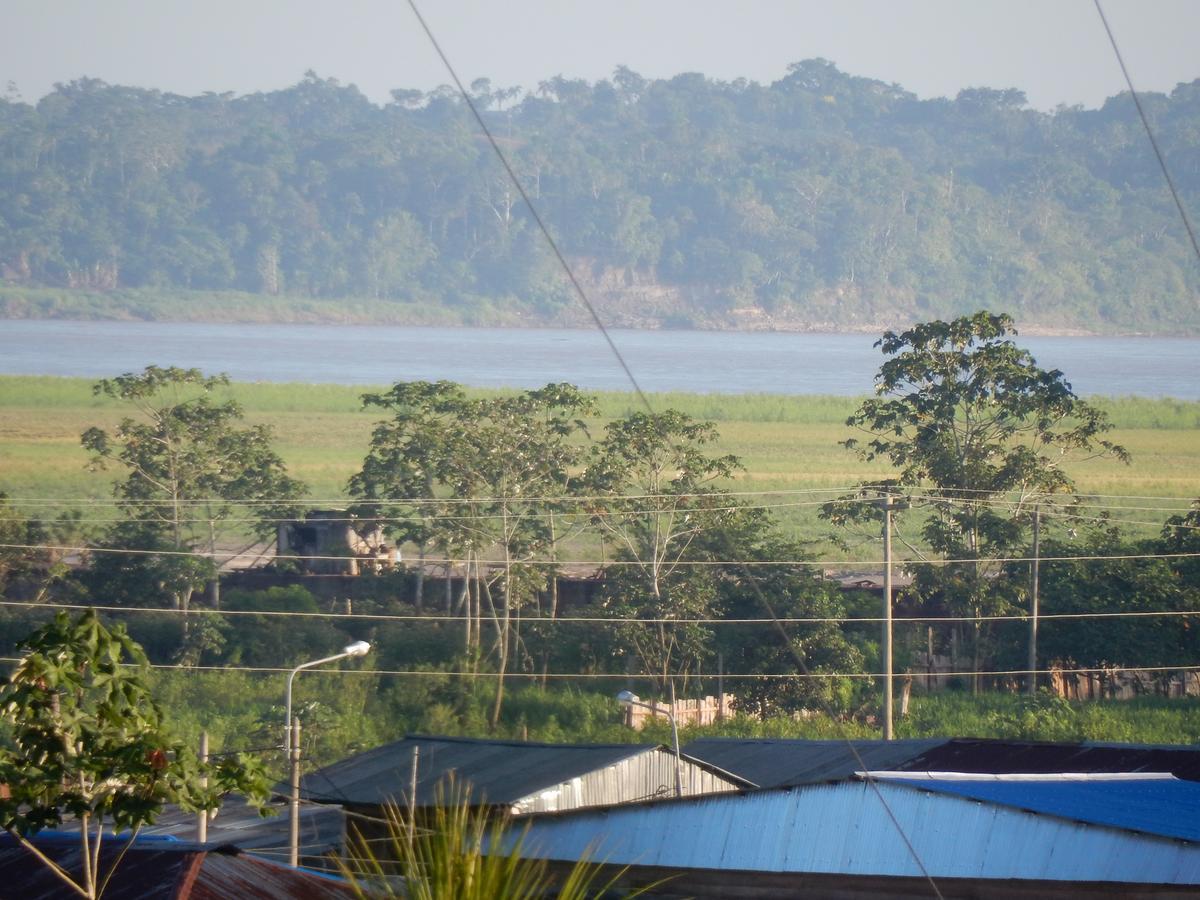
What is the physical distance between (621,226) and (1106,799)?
4006 inches

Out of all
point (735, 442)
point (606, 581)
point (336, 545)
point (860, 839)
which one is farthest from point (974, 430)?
point (735, 442)

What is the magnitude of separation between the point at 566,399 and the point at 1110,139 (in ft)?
356

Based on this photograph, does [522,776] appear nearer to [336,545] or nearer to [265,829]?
[265,829]

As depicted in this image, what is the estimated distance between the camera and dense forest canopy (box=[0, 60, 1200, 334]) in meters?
109

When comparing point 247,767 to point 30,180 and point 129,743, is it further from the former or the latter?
point 30,180

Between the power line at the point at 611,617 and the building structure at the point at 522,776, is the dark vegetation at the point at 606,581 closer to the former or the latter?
the power line at the point at 611,617

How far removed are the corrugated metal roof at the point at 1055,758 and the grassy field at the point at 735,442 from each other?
2269 cm

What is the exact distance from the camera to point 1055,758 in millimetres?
14742

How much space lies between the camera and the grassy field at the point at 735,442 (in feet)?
153

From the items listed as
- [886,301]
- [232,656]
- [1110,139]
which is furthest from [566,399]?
[1110,139]

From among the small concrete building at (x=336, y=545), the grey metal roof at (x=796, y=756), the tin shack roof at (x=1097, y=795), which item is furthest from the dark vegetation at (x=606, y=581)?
the tin shack roof at (x=1097, y=795)

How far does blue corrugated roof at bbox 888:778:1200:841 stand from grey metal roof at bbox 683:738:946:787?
3505mm

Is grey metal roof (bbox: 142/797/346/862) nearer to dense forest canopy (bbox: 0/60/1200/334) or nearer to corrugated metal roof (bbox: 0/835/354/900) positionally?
corrugated metal roof (bbox: 0/835/354/900)

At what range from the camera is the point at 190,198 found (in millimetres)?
112562
